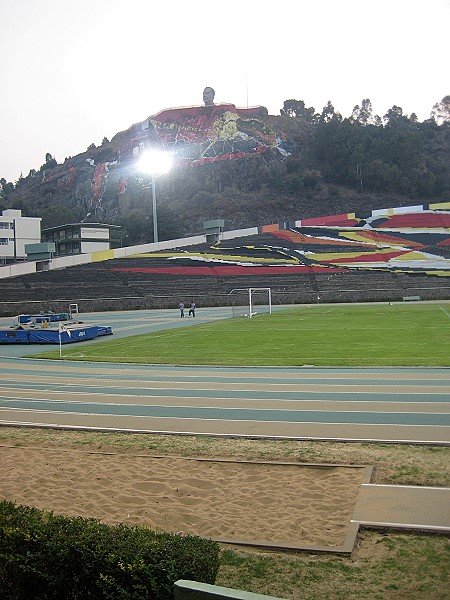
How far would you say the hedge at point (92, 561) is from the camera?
411 centimetres

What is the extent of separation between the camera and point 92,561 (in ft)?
14.3

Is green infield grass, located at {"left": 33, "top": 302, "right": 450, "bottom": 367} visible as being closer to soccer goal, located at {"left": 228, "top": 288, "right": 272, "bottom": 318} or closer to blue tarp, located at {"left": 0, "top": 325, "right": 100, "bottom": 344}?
blue tarp, located at {"left": 0, "top": 325, "right": 100, "bottom": 344}

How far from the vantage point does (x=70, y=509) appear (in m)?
Answer: 7.18

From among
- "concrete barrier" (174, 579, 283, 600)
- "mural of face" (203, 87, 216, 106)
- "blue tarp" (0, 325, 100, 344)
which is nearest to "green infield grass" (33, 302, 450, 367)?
"blue tarp" (0, 325, 100, 344)

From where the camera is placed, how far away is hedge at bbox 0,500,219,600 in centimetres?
411

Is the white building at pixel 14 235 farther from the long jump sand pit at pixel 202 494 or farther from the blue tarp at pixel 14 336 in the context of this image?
the long jump sand pit at pixel 202 494

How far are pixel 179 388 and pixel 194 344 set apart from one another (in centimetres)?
1069

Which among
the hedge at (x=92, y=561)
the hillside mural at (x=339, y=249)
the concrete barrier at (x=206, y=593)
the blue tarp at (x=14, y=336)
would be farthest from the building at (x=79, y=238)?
the concrete barrier at (x=206, y=593)

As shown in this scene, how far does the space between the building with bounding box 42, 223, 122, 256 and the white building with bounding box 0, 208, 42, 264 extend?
2.70 m

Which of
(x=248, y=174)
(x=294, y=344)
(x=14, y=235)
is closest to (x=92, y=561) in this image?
(x=294, y=344)

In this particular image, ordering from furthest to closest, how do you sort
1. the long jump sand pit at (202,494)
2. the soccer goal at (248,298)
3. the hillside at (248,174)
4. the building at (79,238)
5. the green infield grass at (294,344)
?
the hillside at (248,174), the building at (79,238), the soccer goal at (248,298), the green infield grass at (294,344), the long jump sand pit at (202,494)

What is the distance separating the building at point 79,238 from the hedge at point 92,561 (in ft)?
226

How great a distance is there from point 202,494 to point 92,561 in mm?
3354

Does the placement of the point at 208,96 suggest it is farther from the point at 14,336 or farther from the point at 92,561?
the point at 92,561
